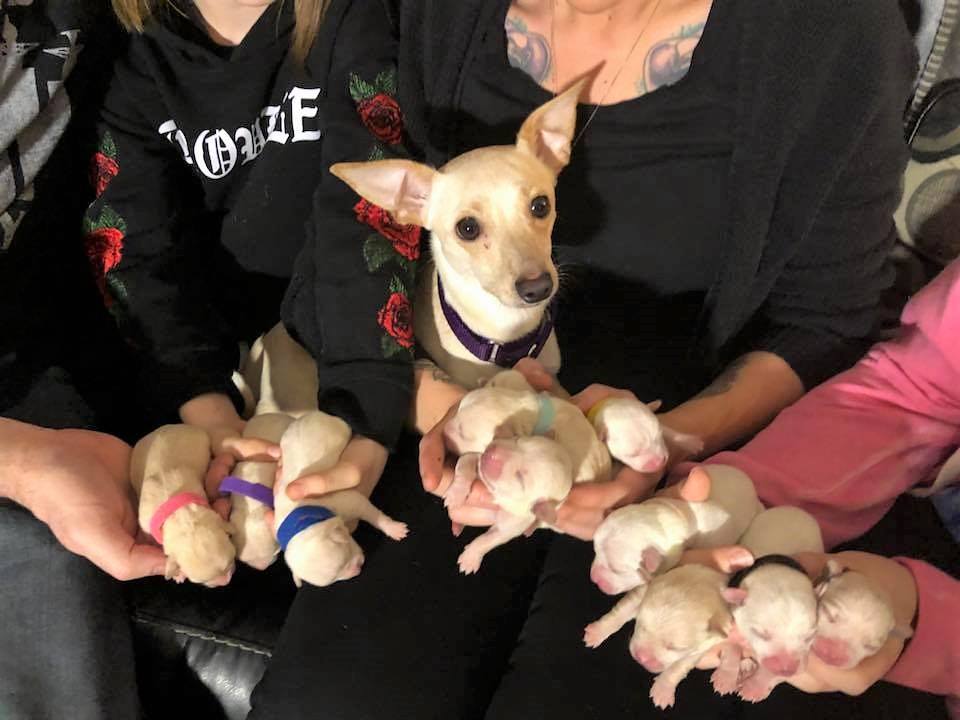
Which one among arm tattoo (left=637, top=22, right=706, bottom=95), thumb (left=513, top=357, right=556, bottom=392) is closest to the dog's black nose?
thumb (left=513, top=357, right=556, bottom=392)

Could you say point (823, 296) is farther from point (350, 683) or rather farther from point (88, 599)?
point (88, 599)

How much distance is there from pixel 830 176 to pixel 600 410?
0.46m

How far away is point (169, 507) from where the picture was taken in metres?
0.97

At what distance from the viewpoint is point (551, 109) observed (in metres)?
1.06

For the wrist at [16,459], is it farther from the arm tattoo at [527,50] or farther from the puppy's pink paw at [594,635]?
the arm tattoo at [527,50]

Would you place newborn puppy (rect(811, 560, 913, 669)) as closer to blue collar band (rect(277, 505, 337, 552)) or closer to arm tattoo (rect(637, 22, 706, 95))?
blue collar band (rect(277, 505, 337, 552))

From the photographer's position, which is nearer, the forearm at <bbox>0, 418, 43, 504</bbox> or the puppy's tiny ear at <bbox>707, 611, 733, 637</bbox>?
the puppy's tiny ear at <bbox>707, 611, 733, 637</bbox>

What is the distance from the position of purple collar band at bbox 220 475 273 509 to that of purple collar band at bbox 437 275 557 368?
384 millimetres

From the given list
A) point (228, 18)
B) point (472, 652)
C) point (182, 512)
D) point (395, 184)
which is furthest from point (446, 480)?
point (228, 18)

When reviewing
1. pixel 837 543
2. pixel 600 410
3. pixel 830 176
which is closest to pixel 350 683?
pixel 600 410

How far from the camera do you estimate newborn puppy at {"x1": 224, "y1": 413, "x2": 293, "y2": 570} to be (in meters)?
1.03

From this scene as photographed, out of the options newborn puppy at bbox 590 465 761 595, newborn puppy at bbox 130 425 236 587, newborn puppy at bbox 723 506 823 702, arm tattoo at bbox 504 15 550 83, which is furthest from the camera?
arm tattoo at bbox 504 15 550 83

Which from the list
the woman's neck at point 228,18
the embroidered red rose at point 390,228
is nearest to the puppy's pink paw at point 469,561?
the embroidered red rose at point 390,228

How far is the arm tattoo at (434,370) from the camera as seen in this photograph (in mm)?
1212
